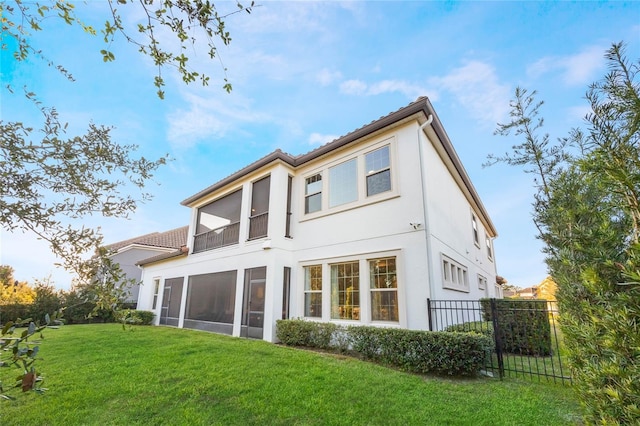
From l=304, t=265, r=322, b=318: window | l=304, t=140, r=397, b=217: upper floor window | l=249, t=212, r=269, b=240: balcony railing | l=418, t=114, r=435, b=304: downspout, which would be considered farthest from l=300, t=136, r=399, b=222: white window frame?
l=304, t=265, r=322, b=318: window

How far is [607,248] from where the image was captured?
2363 millimetres

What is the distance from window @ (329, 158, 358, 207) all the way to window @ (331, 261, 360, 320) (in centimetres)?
216

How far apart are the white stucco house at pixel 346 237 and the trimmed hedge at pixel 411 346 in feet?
2.16

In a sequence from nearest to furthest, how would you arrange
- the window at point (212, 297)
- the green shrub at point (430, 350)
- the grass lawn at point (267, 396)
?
the grass lawn at point (267, 396), the green shrub at point (430, 350), the window at point (212, 297)

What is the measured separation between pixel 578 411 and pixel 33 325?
6625 mm

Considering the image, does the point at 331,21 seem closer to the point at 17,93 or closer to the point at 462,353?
the point at 17,93

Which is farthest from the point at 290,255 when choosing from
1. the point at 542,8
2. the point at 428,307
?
the point at 542,8

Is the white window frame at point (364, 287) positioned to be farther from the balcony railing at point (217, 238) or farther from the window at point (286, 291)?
the balcony railing at point (217, 238)

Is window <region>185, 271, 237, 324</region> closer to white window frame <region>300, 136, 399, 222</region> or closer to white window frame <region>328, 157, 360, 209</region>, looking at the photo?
white window frame <region>300, 136, 399, 222</region>

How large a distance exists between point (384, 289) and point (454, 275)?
3136 millimetres

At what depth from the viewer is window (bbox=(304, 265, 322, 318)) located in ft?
31.5

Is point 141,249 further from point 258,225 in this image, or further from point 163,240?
point 258,225

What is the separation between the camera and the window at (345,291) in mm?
8672

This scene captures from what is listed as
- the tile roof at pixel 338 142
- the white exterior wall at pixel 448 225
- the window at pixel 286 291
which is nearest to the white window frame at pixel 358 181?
the tile roof at pixel 338 142
